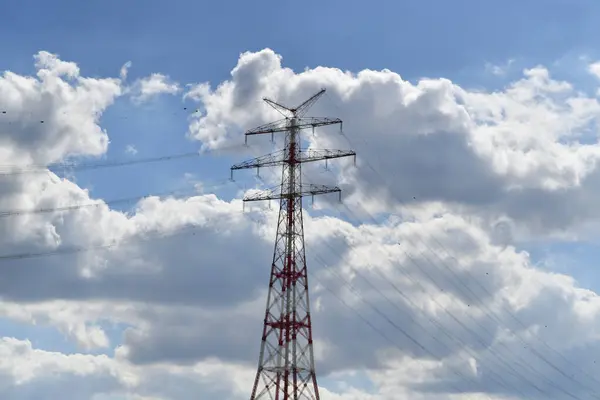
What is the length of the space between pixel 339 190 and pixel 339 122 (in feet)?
31.7

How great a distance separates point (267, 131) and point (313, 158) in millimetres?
8538

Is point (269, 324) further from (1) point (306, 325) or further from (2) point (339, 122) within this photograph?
(2) point (339, 122)

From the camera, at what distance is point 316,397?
589 ft

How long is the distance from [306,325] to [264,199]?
63.6ft

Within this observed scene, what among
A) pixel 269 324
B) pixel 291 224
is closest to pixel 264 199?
pixel 291 224

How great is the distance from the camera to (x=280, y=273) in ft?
602

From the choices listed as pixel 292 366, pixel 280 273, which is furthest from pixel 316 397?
pixel 280 273

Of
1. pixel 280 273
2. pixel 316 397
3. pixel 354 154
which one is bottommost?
pixel 316 397

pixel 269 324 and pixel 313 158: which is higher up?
pixel 313 158

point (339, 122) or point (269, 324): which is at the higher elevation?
point (339, 122)

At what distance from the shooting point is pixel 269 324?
183 metres

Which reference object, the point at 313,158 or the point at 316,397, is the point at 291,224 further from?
the point at 316,397

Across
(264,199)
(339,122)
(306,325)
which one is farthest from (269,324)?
(339,122)

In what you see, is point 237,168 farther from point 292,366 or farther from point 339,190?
point 292,366
